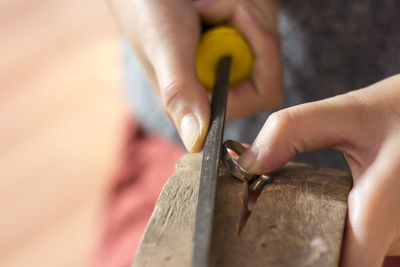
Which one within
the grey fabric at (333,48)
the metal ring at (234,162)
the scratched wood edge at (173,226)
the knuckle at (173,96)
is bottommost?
the grey fabric at (333,48)

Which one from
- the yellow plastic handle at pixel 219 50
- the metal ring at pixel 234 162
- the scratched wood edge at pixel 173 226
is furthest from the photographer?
the yellow plastic handle at pixel 219 50

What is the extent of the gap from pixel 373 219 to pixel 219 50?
392 mm

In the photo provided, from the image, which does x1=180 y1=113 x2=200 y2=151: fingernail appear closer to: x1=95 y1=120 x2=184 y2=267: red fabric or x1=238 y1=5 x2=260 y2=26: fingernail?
x1=238 y1=5 x2=260 y2=26: fingernail

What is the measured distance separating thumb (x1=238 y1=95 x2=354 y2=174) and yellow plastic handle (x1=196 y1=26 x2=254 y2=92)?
256 millimetres

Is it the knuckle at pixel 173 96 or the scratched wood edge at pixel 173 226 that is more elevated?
the knuckle at pixel 173 96

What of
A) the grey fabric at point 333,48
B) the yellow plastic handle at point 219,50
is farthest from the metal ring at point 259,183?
the grey fabric at point 333,48

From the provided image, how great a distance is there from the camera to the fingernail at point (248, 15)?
0.82m

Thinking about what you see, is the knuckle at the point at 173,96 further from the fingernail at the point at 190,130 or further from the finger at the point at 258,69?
the finger at the point at 258,69

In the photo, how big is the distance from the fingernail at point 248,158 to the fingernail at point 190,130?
0.08m

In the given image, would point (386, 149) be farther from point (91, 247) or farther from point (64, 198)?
point (64, 198)

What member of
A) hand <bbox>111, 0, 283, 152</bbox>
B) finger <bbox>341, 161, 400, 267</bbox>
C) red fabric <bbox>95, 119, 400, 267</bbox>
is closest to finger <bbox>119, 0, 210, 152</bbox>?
hand <bbox>111, 0, 283, 152</bbox>

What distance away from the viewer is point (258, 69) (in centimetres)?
83

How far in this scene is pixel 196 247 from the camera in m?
0.45

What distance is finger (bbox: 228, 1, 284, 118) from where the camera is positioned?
811mm
